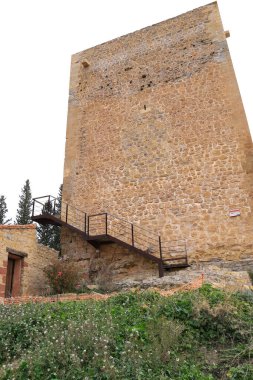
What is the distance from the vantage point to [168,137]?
1320 cm

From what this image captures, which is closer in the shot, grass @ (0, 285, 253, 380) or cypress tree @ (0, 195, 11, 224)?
grass @ (0, 285, 253, 380)

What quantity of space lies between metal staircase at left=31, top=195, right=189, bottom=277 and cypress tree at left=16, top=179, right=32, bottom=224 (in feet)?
48.6

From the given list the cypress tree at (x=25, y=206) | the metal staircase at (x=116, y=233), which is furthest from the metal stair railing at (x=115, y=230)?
the cypress tree at (x=25, y=206)

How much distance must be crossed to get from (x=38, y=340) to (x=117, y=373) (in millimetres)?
1411

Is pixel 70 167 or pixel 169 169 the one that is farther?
pixel 70 167

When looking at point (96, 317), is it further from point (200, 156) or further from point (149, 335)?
point (200, 156)

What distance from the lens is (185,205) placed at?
12156 millimetres

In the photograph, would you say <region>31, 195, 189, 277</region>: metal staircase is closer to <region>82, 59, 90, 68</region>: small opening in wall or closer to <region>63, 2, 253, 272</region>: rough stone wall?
<region>63, 2, 253, 272</region>: rough stone wall

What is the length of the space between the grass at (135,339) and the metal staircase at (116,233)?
217 inches

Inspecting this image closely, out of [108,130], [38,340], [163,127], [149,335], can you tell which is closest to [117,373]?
[149,335]

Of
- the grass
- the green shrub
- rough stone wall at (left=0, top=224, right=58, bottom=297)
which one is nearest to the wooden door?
rough stone wall at (left=0, top=224, right=58, bottom=297)

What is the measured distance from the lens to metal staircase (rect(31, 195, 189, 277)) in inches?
462

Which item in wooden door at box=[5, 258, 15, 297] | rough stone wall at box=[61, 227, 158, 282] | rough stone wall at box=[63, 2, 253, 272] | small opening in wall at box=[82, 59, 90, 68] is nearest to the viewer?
wooden door at box=[5, 258, 15, 297]

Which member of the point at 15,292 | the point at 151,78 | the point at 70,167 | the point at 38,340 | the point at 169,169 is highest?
the point at 151,78
